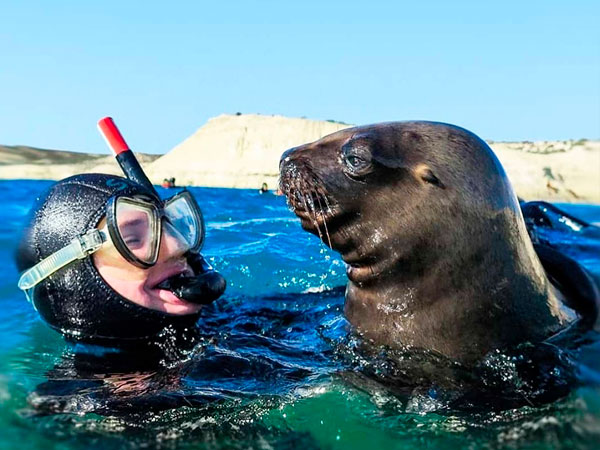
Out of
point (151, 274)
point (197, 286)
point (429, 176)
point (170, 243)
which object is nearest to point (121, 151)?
point (170, 243)

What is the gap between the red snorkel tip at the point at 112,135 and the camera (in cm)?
442

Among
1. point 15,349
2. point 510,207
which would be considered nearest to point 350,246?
point 510,207

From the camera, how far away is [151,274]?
12.3ft

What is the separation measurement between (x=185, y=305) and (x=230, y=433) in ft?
3.13

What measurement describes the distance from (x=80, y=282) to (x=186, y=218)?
752mm

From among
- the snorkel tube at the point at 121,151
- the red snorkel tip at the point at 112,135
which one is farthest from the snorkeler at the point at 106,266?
the red snorkel tip at the point at 112,135

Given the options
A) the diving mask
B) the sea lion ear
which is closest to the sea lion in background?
the sea lion ear

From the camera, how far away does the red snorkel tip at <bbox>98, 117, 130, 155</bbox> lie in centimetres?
442

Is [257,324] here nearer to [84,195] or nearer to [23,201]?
[84,195]

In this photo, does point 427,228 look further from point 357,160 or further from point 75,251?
point 75,251

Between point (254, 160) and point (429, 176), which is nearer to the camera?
point (429, 176)

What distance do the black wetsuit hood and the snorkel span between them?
0.16 metres

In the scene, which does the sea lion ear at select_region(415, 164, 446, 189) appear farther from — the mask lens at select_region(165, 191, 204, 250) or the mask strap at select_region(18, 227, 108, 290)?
the mask strap at select_region(18, 227, 108, 290)

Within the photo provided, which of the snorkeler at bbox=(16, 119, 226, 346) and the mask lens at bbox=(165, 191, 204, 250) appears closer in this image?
the snorkeler at bbox=(16, 119, 226, 346)
